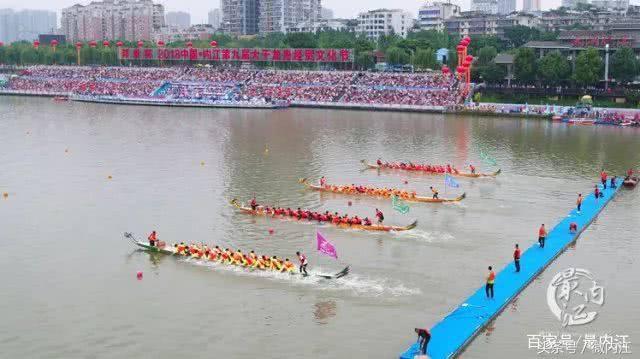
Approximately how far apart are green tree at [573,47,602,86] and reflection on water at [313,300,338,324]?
51.8 meters

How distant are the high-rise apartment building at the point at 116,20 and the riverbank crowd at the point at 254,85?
89903mm

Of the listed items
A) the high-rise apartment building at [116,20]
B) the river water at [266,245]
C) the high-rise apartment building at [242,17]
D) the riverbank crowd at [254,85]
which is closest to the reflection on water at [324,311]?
the river water at [266,245]

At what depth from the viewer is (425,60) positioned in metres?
79.1

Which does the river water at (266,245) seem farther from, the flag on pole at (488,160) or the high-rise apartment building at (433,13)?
the high-rise apartment building at (433,13)

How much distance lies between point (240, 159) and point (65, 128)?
1933 centimetres

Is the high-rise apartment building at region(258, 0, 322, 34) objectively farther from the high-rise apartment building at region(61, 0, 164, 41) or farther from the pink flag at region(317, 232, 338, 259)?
the pink flag at region(317, 232, 338, 259)

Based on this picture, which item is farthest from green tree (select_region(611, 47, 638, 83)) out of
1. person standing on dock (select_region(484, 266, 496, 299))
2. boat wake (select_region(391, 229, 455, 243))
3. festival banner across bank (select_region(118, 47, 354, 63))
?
person standing on dock (select_region(484, 266, 496, 299))

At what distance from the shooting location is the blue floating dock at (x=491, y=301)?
51.7 ft

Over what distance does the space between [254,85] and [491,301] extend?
2457 inches

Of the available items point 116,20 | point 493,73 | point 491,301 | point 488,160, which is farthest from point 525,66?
point 116,20

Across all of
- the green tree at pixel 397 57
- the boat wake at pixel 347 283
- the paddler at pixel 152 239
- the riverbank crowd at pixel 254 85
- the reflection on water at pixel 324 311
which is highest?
the green tree at pixel 397 57

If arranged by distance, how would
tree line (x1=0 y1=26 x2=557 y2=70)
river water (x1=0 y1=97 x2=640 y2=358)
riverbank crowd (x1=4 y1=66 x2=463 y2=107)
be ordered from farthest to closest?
tree line (x1=0 y1=26 x2=557 y2=70)
riverbank crowd (x1=4 y1=66 x2=463 y2=107)
river water (x1=0 y1=97 x2=640 y2=358)

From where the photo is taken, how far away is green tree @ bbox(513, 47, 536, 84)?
68175mm

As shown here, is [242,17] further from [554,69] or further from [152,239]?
[152,239]
